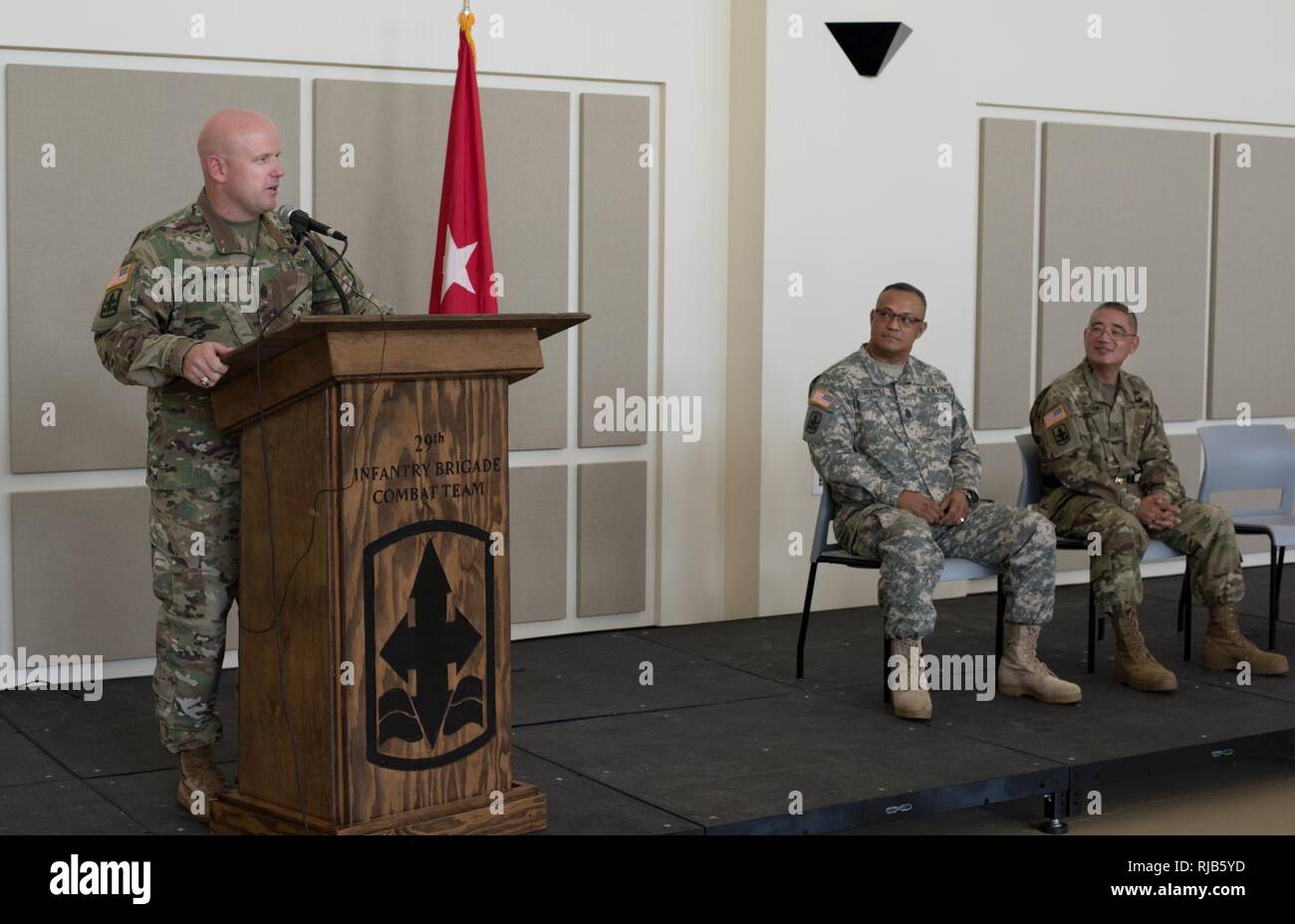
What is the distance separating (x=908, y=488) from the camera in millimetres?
4820

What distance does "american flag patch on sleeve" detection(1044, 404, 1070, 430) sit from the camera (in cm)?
511

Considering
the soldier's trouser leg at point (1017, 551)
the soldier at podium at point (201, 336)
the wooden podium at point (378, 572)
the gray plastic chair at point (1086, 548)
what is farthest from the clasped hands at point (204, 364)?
the gray plastic chair at point (1086, 548)

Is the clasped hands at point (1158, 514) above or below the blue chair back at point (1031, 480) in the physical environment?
below

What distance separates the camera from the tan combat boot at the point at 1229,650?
503 cm

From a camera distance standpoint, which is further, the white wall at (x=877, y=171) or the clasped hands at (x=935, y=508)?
the white wall at (x=877, y=171)

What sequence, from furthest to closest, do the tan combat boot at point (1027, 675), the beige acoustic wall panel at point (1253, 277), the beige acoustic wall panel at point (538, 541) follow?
the beige acoustic wall panel at point (1253, 277) < the beige acoustic wall panel at point (538, 541) < the tan combat boot at point (1027, 675)

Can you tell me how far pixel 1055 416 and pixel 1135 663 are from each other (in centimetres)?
83

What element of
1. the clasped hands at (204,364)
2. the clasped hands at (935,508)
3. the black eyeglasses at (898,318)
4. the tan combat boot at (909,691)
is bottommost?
the tan combat boot at (909,691)

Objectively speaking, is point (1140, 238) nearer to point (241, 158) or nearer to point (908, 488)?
point (908, 488)

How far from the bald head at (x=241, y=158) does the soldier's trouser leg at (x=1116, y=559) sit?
277 centimetres

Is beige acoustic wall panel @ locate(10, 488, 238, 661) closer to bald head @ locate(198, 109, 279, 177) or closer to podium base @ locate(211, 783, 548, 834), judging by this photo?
podium base @ locate(211, 783, 548, 834)

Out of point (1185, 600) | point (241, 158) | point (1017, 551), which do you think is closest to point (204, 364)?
point (241, 158)

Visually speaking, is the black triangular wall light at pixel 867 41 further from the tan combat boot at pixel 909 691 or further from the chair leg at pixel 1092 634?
the tan combat boot at pixel 909 691

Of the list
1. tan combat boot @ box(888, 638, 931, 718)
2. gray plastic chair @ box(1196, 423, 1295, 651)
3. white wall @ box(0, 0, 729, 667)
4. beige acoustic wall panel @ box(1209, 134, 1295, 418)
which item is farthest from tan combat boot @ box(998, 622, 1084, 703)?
beige acoustic wall panel @ box(1209, 134, 1295, 418)
